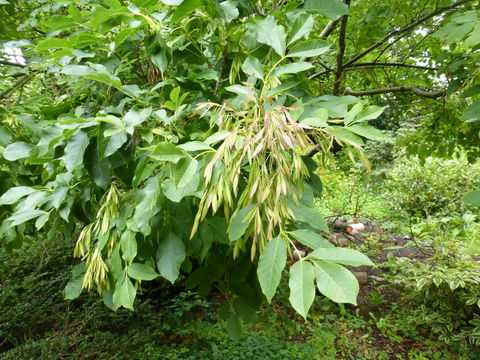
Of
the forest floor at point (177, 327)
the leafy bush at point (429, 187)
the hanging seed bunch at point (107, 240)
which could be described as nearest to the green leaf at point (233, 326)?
the hanging seed bunch at point (107, 240)

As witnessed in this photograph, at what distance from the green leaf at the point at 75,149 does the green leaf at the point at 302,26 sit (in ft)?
2.00

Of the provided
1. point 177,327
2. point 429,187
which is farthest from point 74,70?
point 429,187

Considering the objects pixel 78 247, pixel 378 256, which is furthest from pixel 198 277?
pixel 378 256

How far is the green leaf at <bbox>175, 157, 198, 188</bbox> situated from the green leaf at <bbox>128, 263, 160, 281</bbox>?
0.33 meters

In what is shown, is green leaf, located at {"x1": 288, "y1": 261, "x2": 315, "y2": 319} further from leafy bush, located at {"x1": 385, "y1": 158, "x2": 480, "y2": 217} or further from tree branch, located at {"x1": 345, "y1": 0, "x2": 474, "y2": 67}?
leafy bush, located at {"x1": 385, "y1": 158, "x2": 480, "y2": 217}

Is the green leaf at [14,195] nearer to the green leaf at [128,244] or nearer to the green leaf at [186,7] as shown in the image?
the green leaf at [128,244]

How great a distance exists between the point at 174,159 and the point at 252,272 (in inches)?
26.6

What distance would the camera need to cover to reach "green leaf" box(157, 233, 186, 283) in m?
0.89

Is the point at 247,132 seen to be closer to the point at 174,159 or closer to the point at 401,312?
the point at 174,159

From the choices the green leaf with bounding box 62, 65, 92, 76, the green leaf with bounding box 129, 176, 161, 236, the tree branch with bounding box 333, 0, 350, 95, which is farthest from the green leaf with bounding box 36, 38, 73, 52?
the tree branch with bounding box 333, 0, 350, 95

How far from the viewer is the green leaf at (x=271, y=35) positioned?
854 mm

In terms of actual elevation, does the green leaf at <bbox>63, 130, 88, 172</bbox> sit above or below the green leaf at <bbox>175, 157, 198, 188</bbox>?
below

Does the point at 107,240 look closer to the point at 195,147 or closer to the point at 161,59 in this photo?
the point at 195,147

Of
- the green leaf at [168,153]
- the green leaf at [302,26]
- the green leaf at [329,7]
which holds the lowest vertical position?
the green leaf at [168,153]
